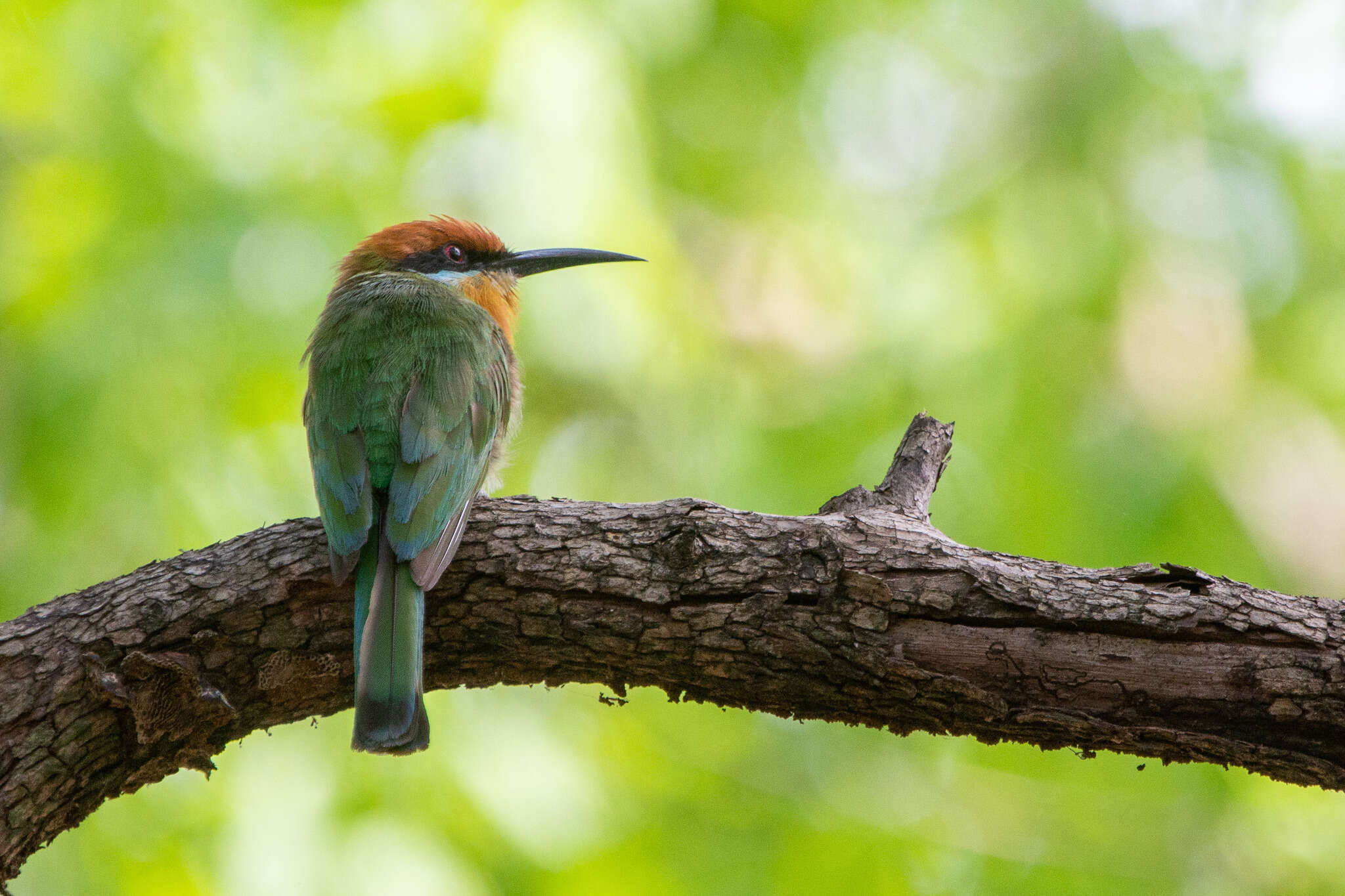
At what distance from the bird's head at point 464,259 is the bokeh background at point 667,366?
0.12 m

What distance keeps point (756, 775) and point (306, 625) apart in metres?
3.10

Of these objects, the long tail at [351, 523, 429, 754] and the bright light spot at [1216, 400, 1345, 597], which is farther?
the bright light spot at [1216, 400, 1345, 597]

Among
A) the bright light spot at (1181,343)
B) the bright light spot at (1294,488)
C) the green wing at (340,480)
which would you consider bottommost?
the green wing at (340,480)

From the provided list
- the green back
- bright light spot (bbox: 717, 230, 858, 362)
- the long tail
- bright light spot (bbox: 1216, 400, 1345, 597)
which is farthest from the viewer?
bright light spot (bbox: 717, 230, 858, 362)

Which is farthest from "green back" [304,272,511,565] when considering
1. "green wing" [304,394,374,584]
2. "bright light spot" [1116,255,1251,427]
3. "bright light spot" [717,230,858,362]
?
"bright light spot" [1116,255,1251,427]

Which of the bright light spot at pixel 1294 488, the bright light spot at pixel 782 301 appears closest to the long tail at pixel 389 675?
the bright light spot at pixel 782 301

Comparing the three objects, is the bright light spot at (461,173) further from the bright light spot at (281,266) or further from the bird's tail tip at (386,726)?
the bird's tail tip at (386,726)

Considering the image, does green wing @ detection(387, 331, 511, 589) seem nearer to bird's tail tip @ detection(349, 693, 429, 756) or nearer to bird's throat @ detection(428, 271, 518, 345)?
bird's tail tip @ detection(349, 693, 429, 756)

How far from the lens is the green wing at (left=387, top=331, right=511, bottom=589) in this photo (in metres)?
3.00

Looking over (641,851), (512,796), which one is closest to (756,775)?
(641,851)

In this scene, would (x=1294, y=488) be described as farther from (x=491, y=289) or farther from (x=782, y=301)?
(x=491, y=289)

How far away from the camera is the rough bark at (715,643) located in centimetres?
251

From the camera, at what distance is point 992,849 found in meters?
5.43

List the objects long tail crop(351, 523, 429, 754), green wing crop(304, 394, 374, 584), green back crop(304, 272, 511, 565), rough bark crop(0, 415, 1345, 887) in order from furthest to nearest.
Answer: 1. green back crop(304, 272, 511, 565)
2. green wing crop(304, 394, 374, 584)
3. long tail crop(351, 523, 429, 754)
4. rough bark crop(0, 415, 1345, 887)
